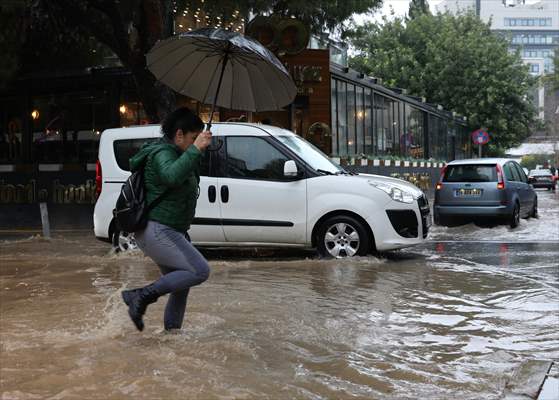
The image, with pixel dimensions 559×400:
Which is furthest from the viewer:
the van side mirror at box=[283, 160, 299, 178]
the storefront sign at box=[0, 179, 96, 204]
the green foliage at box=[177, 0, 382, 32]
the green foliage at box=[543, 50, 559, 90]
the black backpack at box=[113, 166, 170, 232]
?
the green foliage at box=[543, 50, 559, 90]

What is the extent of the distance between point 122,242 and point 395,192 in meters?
4.03

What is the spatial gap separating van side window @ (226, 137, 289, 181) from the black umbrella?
341cm

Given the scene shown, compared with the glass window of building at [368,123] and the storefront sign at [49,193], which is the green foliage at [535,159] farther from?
the storefront sign at [49,193]

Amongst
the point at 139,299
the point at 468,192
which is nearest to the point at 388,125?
the point at 468,192

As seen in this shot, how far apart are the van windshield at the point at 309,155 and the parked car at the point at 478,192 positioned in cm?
529

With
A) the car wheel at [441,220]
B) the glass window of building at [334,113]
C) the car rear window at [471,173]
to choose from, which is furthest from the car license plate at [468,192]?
the glass window of building at [334,113]

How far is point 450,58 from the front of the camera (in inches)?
1545

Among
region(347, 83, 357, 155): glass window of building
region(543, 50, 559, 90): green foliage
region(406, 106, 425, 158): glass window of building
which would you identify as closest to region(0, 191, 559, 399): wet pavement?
region(347, 83, 357, 155): glass window of building

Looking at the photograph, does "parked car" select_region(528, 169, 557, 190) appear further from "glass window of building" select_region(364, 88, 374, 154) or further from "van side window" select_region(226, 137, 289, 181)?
"van side window" select_region(226, 137, 289, 181)

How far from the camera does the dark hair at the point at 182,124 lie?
478cm

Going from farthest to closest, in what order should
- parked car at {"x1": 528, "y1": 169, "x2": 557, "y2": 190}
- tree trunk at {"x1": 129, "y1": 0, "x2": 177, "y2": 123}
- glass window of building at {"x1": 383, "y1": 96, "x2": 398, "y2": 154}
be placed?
parked car at {"x1": 528, "y1": 169, "x2": 557, "y2": 190}, glass window of building at {"x1": 383, "y1": 96, "x2": 398, "y2": 154}, tree trunk at {"x1": 129, "y1": 0, "x2": 177, "y2": 123}

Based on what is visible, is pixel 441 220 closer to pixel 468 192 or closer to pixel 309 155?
pixel 468 192

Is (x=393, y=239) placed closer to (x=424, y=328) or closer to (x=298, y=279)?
(x=298, y=279)

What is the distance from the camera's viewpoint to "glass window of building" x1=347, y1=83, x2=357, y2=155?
21.9 meters
